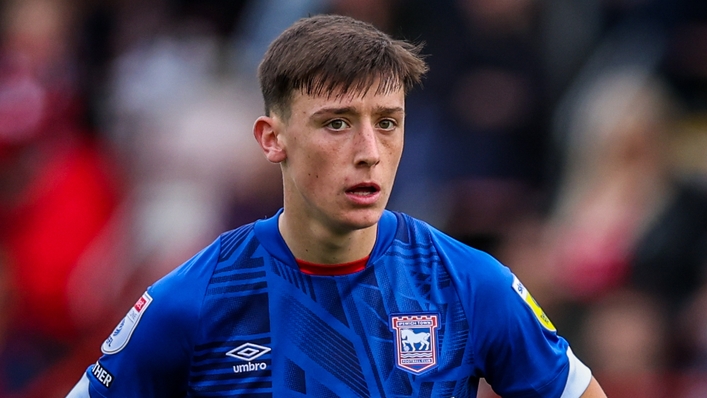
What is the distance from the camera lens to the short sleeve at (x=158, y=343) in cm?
379

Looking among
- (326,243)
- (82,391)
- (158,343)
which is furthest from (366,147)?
(82,391)

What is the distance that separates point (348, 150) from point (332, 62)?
30cm

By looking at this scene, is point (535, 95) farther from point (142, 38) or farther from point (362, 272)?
point (362, 272)

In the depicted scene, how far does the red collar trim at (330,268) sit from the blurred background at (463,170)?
3037mm

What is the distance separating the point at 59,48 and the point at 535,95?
11.0ft

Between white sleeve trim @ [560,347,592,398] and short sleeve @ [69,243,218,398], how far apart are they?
4.32ft

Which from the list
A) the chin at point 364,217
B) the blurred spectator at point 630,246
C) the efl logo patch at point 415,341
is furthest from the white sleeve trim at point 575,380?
the blurred spectator at point 630,246

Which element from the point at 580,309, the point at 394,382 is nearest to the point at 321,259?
the point at 394,382

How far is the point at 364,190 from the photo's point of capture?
375 cm

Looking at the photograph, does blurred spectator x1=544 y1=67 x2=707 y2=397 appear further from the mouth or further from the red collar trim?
the mouth

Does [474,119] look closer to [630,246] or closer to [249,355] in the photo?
[630,246]

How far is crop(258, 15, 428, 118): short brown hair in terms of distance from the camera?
3.72 metres

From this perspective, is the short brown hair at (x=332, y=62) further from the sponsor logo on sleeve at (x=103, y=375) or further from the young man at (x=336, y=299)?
the sponsor logo on sleeve at (x=103, y=375)

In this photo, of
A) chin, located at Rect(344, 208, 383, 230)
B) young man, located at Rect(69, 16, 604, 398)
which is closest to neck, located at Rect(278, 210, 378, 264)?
young man, located at Rect(69, 16, 604, 398)
